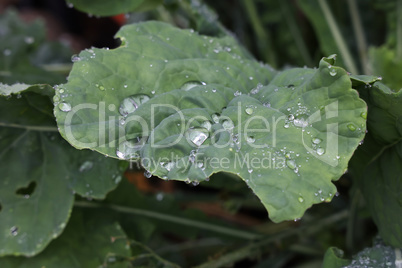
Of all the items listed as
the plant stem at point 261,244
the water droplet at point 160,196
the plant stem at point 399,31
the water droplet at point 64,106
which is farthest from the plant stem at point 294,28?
the water droplet at point 64,106

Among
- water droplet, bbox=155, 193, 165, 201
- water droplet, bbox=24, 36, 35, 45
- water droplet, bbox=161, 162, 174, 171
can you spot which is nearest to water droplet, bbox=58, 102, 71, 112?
water droplet, bbox=161, 162, 174, 171

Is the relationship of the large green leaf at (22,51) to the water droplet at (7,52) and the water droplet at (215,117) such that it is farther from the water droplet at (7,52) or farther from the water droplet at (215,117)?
the water droplet at (215,117)

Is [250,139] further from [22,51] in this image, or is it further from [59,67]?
[59,67]

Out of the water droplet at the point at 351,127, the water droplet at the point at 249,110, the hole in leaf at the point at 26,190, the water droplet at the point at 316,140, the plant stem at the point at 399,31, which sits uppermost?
the water droplet at the point at 351,127

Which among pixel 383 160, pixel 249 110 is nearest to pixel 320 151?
pixel 249 110

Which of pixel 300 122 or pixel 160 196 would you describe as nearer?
pixel 300 122

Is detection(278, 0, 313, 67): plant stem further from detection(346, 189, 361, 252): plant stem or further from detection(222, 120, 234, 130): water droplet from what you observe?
detection(222, 120, 234, 130): water droplet

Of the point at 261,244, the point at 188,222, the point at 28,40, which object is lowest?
the point at 188,222
